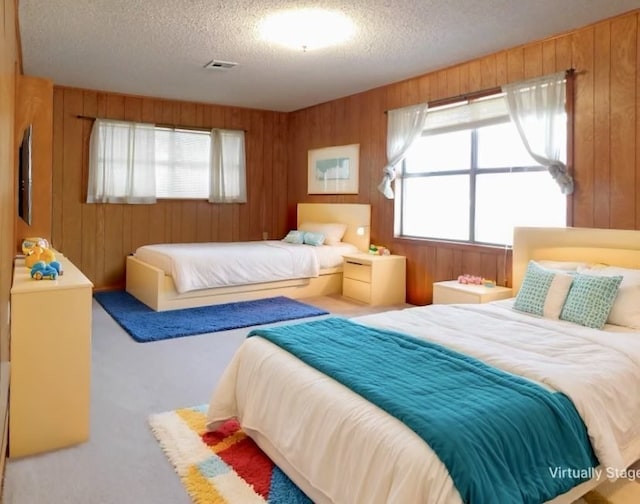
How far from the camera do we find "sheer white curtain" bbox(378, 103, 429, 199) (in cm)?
514

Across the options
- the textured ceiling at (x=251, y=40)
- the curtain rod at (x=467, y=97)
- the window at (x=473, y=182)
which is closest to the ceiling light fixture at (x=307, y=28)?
the textured ceiling at (x=251, y=40)

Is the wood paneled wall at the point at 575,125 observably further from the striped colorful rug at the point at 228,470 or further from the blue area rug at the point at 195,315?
the striped colorful rug at the point at 228,470

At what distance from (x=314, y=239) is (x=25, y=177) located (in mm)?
3421

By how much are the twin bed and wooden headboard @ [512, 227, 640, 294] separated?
51 cm

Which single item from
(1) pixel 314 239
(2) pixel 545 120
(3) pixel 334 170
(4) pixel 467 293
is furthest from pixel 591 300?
(3) pixel 334 170

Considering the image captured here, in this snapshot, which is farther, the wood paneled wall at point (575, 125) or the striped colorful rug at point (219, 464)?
the wood paneled wall at point (575, 125)

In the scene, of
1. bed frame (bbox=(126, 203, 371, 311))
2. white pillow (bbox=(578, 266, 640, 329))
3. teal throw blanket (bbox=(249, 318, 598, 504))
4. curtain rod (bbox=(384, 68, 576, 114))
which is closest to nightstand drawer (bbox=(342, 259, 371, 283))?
bed frame (bbox=(126, 203, 371, 311))

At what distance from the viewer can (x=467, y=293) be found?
414 cm

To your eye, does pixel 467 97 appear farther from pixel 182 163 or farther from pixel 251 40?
pixel 182 163

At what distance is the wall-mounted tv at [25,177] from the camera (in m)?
3.25

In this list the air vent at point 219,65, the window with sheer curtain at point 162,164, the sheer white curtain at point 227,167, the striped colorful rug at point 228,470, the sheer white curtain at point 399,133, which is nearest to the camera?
the striped colorful rug at point 228,470

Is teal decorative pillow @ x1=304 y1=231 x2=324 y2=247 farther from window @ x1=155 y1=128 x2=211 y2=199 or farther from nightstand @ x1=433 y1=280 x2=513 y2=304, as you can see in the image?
nightstand @ x1=433 y1=280 x2=513 y2=304

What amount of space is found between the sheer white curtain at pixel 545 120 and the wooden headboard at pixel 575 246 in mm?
396

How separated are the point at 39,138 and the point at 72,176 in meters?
2.51
